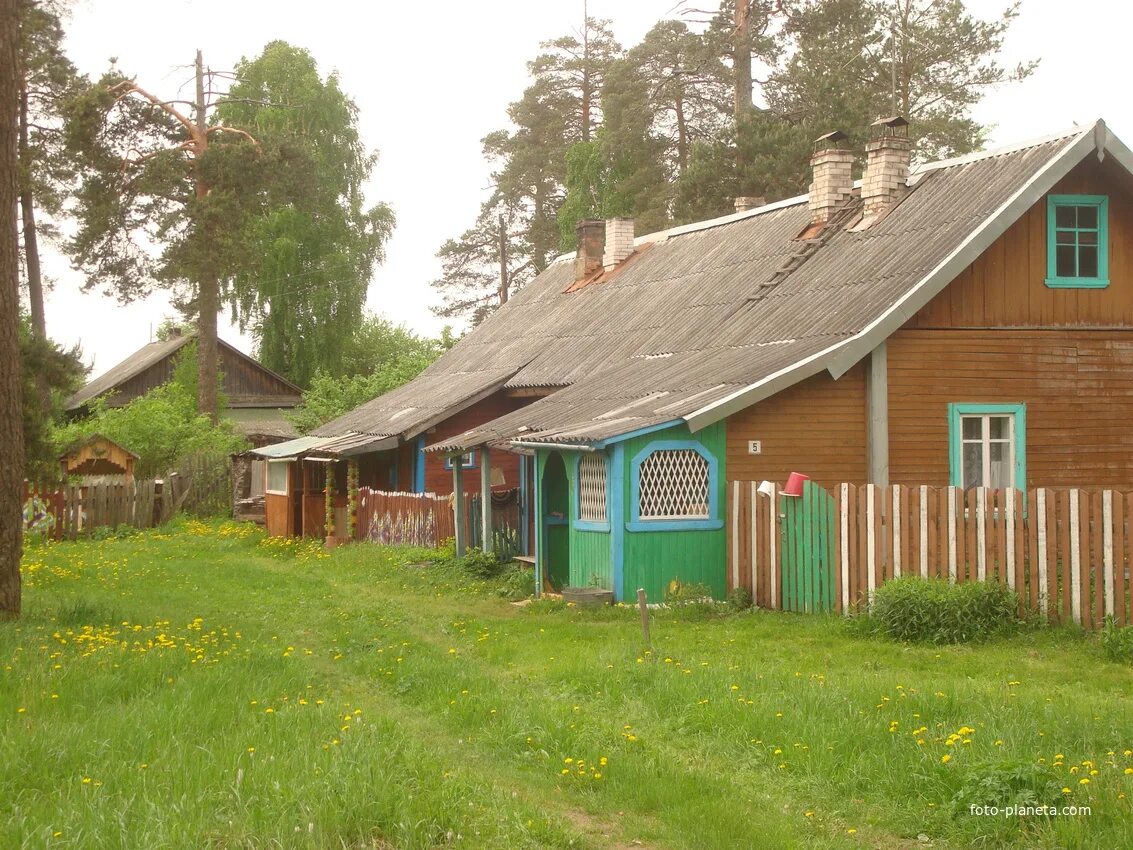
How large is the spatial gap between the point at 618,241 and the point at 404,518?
400 inches

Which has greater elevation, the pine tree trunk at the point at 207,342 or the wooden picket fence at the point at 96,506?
the pine tree trunk at the point at 207,342

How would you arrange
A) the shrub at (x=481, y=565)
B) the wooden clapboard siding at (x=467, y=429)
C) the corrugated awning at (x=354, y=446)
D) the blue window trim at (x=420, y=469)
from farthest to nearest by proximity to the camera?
the blue window trim at (x=420, y=469) < the wooden clapboard siding at (x=467, y=429) < the corrugated awning at (x=354, y=446) < the shrub at (x=481, y=565)

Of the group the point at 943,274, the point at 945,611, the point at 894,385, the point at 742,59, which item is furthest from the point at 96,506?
the point at 945,611

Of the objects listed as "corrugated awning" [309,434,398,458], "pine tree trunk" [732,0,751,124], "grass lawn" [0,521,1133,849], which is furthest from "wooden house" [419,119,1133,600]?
"pine tree trunk" [732,0,751,124]

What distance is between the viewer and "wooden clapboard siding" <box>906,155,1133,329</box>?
17.4 m

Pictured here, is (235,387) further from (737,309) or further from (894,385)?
(894,385)

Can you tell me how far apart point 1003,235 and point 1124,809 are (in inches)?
485

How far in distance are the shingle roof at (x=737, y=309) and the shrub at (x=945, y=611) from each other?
351 centimetres

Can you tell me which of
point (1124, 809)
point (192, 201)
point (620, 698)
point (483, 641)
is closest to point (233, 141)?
point (192, 201)

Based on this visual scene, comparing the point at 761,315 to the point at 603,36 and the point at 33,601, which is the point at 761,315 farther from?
the point at 603,36

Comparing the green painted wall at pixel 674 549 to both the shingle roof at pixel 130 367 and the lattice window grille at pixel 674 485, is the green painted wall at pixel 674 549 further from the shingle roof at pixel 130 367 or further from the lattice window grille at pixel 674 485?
the shingle roof at pixel 130 367

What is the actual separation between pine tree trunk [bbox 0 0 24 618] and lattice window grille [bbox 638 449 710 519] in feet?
22.4

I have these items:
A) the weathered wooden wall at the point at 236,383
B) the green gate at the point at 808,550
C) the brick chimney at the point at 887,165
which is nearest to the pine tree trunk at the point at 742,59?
the brick chimney at the point at 887,165

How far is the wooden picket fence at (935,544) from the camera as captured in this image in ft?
40.6
